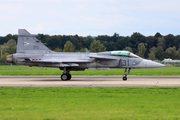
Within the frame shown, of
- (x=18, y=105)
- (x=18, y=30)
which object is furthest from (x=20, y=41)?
(x=18, y=105)

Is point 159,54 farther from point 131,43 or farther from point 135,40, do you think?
point 135,40

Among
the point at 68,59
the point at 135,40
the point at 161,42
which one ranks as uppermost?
the point at 135,40

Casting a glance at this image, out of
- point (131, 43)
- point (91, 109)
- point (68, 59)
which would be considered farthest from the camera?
point (131, 43)

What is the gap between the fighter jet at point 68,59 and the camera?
26.0 metres

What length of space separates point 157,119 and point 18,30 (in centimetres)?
2123

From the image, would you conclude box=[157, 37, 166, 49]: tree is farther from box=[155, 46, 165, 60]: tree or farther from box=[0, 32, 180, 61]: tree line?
box=[155, 46, 165, 60]: tree

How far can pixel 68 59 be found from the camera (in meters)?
26.4

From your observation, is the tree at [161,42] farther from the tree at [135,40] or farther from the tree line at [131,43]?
the tree at [135,40]

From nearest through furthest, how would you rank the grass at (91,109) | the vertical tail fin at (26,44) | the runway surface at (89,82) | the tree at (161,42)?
the grass at (91,109), the runway surface at (89,82), the vertical tail fin at (26,44), the tree at (161,42)

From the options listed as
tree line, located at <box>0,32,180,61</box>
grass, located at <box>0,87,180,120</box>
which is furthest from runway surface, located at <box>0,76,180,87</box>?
tree line, located at <box>0,32,180,61</box>

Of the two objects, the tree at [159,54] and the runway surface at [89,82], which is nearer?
the runway surface at [89,82]

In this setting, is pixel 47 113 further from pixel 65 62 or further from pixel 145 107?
pixel 65 62

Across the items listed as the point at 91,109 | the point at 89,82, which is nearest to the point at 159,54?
the point at 89,82

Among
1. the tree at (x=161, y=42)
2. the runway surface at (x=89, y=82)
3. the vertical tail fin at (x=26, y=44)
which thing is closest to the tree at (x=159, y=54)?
the tree at (x=161, y=42)
